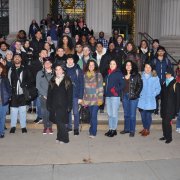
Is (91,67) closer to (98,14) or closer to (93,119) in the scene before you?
(93,119)

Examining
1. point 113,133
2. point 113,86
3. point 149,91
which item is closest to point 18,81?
point 113,86

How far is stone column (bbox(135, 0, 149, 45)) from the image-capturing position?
70.1 feet

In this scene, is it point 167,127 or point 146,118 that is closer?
point 167,127

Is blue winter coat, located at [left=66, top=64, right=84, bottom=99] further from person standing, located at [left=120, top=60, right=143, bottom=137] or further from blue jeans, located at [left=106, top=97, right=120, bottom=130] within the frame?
person standing, located at [left=120, top=60, right=143, bottom=137]

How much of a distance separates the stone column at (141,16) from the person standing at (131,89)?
1359 cm

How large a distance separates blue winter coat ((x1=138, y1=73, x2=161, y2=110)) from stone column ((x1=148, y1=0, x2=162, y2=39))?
11.6 meters

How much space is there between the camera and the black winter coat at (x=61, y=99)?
7.82 metres

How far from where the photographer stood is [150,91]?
8.47 m

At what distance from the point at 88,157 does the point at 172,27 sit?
1073cm

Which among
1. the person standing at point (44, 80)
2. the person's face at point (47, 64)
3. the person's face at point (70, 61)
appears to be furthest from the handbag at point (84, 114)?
the person's face at point (47, 64)

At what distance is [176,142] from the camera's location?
828 centimetres

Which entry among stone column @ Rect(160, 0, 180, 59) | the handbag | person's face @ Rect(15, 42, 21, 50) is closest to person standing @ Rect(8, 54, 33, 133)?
person's face @ Rect(15, 42, 21, 50)

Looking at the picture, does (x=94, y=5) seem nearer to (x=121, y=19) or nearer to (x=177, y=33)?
(x=177, y=33)

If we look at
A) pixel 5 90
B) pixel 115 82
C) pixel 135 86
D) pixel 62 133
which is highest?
pixel 115 82
